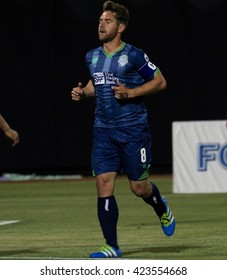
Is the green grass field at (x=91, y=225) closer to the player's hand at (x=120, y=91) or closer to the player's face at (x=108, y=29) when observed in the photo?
the player's hand at (x=120, y=91)

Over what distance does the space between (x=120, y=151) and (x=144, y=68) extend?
77 cm

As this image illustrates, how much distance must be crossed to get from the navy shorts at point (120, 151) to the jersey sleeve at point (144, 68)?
0.46 meters

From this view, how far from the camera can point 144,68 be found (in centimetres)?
1080

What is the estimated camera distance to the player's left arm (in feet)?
34.6

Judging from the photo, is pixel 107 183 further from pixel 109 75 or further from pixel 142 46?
pixel 142 46

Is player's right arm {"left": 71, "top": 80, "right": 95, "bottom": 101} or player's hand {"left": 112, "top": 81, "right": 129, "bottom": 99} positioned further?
player's right arm {"left": 71, "top": 80, "right": 95, "bottom": 101}

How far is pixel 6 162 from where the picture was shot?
23578mm

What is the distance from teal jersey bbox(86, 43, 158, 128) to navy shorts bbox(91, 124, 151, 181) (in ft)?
0.24

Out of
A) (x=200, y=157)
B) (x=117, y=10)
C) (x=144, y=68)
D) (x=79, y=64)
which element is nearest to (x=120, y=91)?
(x=144, y=68)

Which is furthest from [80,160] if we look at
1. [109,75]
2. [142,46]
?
[109,75]

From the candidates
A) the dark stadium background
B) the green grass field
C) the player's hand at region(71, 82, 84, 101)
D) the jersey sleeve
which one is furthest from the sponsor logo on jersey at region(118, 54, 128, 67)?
the dark stadium background

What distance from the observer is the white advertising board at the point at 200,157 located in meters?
18.4

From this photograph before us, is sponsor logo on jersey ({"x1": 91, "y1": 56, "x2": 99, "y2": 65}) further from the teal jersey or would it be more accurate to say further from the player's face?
the player's face
